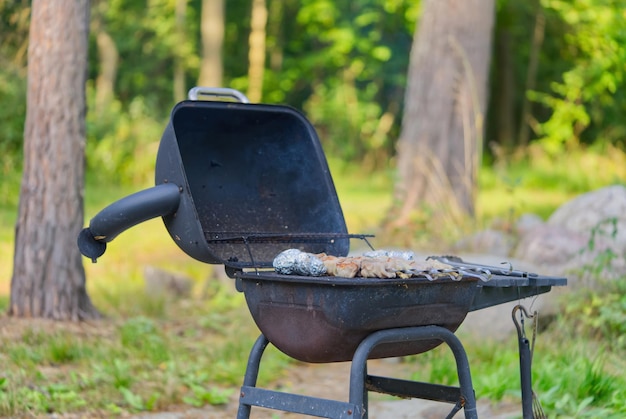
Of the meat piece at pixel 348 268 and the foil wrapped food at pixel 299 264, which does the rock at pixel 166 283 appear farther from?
the meat piece at pixel 348 268

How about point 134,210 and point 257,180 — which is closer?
point 134,210

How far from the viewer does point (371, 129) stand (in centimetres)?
2084

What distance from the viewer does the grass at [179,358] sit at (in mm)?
4641

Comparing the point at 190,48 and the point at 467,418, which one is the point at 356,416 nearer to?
the point at 467,418

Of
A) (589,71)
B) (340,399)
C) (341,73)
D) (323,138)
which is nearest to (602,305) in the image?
→ (340,399)

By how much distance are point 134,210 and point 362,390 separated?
1042mm

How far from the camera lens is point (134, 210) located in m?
3.36

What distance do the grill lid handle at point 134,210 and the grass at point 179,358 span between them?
149cm

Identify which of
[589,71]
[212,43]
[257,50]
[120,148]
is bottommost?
[120,148]

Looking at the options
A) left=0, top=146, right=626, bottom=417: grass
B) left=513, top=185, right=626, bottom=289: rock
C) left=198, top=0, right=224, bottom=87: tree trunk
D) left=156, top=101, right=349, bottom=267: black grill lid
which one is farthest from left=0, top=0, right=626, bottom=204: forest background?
left=156, top=101, right=349, bottom=267: black grill lid

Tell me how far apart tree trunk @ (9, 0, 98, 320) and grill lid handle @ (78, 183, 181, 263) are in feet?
8.74

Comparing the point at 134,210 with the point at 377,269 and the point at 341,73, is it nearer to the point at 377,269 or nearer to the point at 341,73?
the point at 377,269

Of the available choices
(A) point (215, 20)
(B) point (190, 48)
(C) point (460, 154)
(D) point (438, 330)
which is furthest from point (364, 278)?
(B) point (190, 48)

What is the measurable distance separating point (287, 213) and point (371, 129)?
55.5 feet
